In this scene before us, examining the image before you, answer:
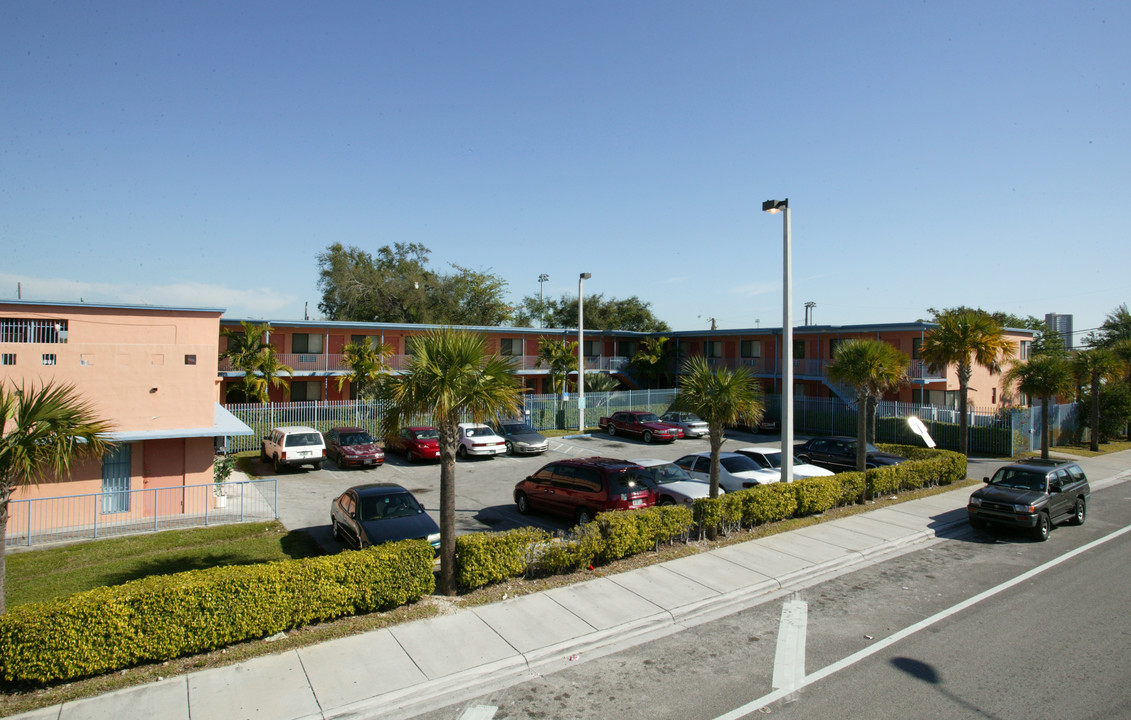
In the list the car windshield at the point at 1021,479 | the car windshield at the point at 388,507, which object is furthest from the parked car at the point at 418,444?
the car windshield at the point at 1021,479

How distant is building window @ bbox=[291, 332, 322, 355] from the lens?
36.0m

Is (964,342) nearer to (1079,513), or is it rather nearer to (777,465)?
(1079,513)

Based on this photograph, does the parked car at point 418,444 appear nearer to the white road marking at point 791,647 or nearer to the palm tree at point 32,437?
the palm tree at point 32,437

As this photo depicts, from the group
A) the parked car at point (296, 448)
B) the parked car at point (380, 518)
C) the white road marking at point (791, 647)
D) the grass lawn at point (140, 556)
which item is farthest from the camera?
the parked car at point (296, 448)

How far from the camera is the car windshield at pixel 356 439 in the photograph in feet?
77.4

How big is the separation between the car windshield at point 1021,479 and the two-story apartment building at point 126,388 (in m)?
18.4

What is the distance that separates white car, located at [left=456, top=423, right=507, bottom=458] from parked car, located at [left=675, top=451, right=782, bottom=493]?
29.0 ft

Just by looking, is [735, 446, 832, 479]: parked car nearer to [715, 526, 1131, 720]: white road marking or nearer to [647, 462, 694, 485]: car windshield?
[647, 462, 694, 485]: car windshield

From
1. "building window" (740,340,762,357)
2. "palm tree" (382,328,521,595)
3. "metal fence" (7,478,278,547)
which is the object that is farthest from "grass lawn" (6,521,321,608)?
"building window" (740,340,762,357)

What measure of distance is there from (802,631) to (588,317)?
54.9 metres

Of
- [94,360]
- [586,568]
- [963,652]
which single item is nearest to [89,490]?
[94,360]

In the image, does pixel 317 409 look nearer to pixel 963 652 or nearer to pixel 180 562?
pixel 180 562

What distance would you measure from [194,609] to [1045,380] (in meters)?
29.5

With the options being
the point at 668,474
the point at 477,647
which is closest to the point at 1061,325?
the point at 668,474
